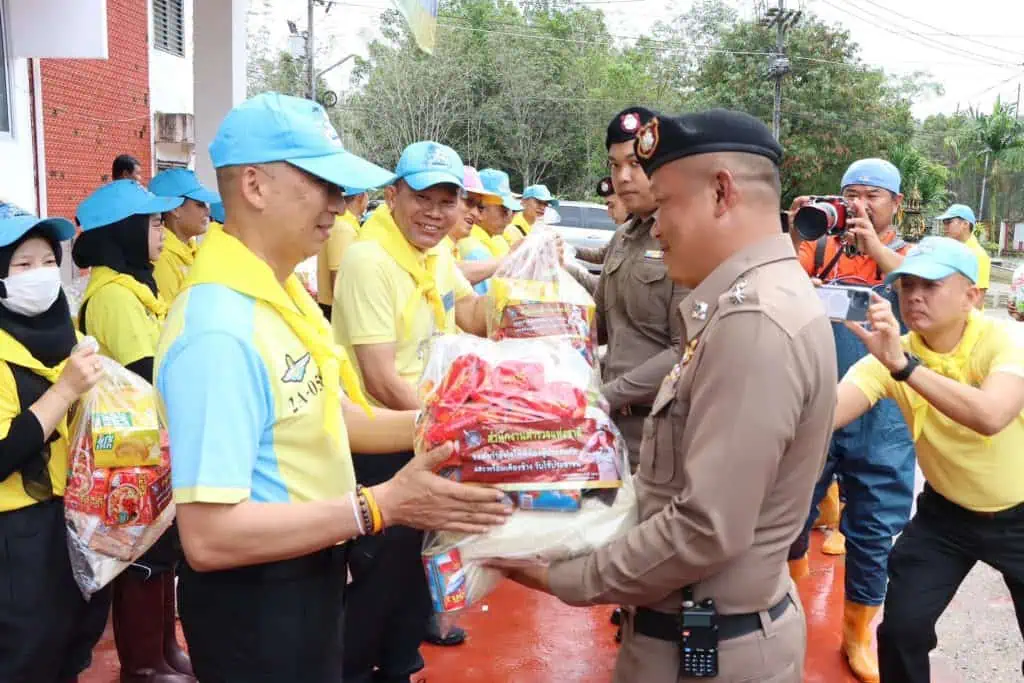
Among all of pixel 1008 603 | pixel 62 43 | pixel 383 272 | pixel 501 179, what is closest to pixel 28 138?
pixel 62 43

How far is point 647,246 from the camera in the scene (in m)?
3.38

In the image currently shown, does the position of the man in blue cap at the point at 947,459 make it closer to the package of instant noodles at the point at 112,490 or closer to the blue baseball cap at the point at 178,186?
the package of instant noodles at the point at 112,490

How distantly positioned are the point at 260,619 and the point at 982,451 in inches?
92.9

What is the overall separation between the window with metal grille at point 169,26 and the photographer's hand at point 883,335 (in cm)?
1271

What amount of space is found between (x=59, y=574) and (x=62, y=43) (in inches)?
159

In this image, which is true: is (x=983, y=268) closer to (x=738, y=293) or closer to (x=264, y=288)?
(x=738, y=293)

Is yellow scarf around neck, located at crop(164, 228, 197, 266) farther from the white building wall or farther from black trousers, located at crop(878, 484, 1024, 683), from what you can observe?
black trousers, located at crop(878, 484, 1024, 683)

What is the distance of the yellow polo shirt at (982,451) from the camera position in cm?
285

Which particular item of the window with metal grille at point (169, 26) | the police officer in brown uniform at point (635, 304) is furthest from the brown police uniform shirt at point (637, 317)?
the window with metal grille at point (169, 26)

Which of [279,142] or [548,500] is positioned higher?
[279,142]

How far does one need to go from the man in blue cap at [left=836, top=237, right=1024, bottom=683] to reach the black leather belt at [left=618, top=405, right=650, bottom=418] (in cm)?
73

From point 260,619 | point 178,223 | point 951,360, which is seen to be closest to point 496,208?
point 178,223

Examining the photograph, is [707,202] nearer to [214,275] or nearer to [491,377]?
[491,377]

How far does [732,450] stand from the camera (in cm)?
158
